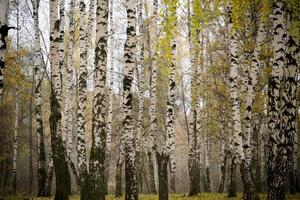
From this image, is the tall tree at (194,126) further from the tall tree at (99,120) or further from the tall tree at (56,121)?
the tall tree at (99,120)

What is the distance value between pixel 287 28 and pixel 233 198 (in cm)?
1074

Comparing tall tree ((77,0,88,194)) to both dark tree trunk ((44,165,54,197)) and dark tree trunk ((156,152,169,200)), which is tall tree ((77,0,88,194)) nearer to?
dark tree trunk ((44,165,54,197))

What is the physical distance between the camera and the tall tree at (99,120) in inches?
391

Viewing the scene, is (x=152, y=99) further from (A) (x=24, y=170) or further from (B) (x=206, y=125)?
(A) (x=24, y=170)

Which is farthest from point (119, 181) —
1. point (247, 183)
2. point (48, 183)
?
point (247, 183)

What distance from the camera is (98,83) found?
1045cm

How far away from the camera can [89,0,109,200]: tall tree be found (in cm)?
994

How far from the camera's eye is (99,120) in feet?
33.6

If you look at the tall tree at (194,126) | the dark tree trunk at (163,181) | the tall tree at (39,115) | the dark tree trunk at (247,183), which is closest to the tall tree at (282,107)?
the dark tree trunk at (247,183)

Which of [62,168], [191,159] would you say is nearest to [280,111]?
[62,168]

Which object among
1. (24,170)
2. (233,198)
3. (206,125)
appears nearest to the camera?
(233,198)

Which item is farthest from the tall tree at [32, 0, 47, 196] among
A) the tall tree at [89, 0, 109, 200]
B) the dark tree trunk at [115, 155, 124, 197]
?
the tall tree at [89, 0, 109, 200]

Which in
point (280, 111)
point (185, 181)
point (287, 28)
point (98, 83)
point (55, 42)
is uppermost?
point (55, 42)

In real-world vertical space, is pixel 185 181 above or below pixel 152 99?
below
